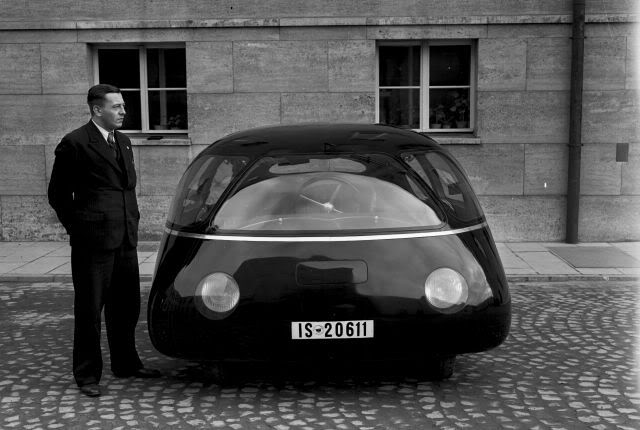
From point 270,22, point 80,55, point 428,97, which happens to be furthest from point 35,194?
point 428,97

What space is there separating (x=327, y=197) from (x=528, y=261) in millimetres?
5807

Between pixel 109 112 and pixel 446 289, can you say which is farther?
pixel 109 112

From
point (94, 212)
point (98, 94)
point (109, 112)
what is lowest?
point (94, 212)

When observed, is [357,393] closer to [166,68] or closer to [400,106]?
[400,106]

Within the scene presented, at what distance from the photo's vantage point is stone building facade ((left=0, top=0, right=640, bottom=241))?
474 inches

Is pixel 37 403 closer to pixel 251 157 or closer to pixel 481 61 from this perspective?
pixel 251 157

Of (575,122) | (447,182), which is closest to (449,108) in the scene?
(575,122)

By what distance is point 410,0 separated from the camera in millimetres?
12148

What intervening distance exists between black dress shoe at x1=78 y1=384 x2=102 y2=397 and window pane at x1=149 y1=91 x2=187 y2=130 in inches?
320

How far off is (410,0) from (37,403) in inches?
346

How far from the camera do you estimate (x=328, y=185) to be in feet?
17.2

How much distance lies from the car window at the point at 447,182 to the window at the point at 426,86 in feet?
23.5

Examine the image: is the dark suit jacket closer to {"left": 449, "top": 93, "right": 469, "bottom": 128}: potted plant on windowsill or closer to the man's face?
the man's face

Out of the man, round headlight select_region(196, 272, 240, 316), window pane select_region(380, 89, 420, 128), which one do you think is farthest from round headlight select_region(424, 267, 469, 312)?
window pane select_region(380, 89, 420, 128)
